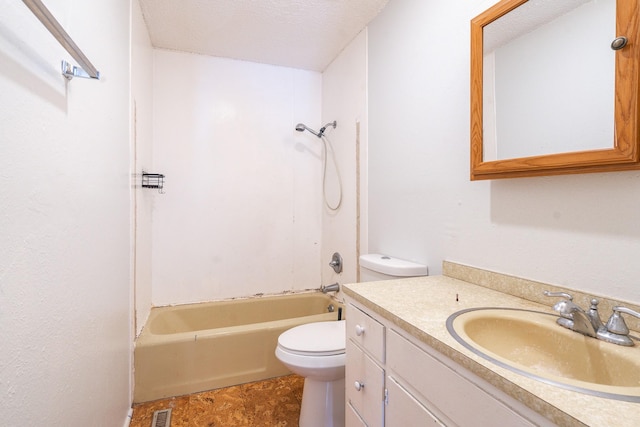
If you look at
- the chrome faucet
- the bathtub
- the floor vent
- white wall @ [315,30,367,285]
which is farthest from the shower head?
the floor vent

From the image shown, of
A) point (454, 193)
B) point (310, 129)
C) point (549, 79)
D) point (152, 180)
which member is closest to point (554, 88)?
point (549, 79)

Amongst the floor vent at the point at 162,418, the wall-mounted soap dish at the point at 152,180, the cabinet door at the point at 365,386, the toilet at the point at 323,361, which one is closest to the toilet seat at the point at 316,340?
the toilet at the point at 323,361

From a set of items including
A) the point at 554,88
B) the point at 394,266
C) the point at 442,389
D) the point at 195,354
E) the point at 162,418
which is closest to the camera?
the point at 442,389

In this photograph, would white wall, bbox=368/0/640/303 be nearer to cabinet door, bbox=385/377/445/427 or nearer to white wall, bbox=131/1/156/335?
cabinet door, bbox=385/377/445/427

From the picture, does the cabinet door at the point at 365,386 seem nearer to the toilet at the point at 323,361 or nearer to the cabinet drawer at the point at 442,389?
the cabinet drawer at the point at 442,389

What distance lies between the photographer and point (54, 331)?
82cm

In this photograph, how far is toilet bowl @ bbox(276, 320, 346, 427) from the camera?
56.4 inches

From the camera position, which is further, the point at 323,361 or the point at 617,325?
the point at 323,361

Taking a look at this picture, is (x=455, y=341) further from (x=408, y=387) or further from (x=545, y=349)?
(x=545, y=349)

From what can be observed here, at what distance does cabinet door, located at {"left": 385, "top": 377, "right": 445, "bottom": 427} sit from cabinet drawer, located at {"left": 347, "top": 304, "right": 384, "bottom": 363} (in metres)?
0.09

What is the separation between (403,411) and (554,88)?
3.64 ft

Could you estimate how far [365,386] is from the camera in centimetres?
105

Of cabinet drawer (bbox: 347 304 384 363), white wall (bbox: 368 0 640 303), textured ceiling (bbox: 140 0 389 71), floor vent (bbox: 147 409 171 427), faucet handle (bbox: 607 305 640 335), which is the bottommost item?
floor vent (bbox: 147 409 171 427)

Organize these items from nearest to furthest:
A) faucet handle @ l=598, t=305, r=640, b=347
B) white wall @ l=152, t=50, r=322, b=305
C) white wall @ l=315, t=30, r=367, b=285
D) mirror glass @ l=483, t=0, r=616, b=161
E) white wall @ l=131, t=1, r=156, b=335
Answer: faucet handle @ l=598, t=305, r=640, b=347, mirror glass @ l=483, t=0, r=616, b=161, white wall @ l=131, t=1, r=156, b=335, white wall @ l=315, t=30, r=367, b=285, white wall @ l=152, t=50, r=322, b=305
